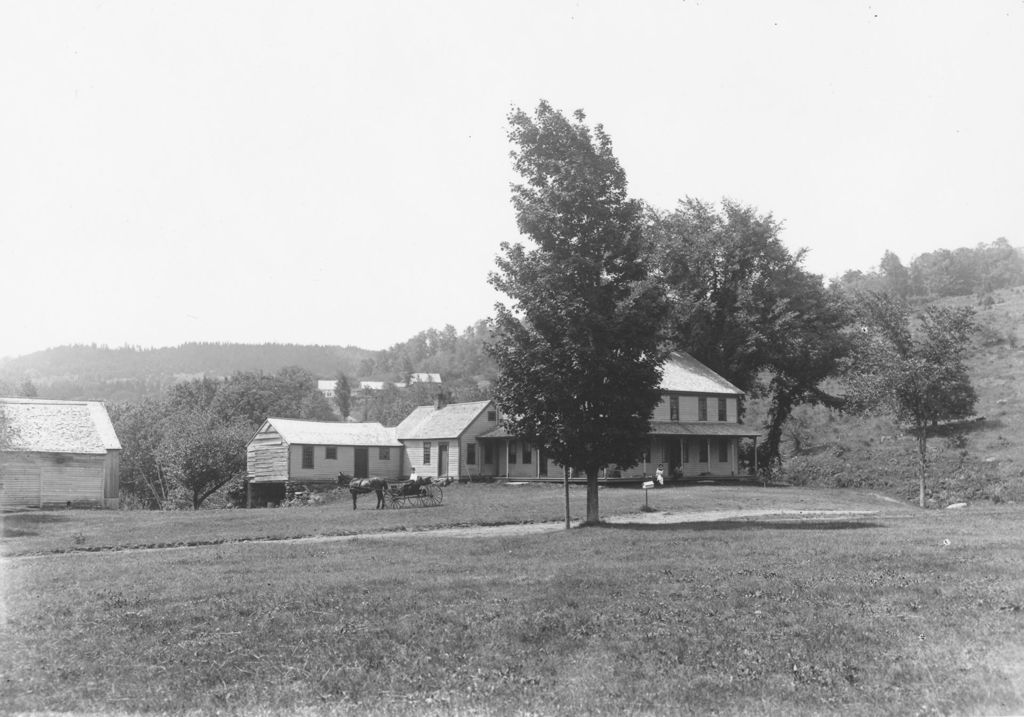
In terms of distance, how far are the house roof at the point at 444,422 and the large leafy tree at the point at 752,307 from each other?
1483 centimetres

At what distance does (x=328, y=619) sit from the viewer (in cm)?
1123

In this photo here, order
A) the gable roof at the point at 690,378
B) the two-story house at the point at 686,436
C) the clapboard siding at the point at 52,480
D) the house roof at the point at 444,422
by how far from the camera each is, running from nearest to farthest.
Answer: the clapboard siding at the point at 52,480, the two-story house at the point at 686,436, the gable roof at the point at 690,378, the house roof at the point at 444,422

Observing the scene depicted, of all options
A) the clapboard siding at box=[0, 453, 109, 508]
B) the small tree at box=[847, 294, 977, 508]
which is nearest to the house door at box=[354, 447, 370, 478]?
the clapboard siding at box=[0, 453, 109, 508]

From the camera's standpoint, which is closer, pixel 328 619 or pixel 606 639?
pixel 606 639

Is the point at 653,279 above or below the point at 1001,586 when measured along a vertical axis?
above

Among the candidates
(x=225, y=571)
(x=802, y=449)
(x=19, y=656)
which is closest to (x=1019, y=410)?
(x=802, y=449)

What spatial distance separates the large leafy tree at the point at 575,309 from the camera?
23188mm

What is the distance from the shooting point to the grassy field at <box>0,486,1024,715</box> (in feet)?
27.3

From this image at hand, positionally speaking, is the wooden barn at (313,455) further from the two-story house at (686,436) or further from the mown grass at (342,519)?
the mown grass at (342,519)

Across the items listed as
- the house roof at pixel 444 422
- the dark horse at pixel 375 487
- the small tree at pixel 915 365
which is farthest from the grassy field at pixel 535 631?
the house roof at pixel 444 422

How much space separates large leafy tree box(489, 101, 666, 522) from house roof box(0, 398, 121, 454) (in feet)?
99.4

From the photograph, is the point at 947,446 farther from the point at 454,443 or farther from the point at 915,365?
the point at 454,443

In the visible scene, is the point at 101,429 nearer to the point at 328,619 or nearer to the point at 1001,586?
the point at 328,619

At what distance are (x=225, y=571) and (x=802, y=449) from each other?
52.2m
